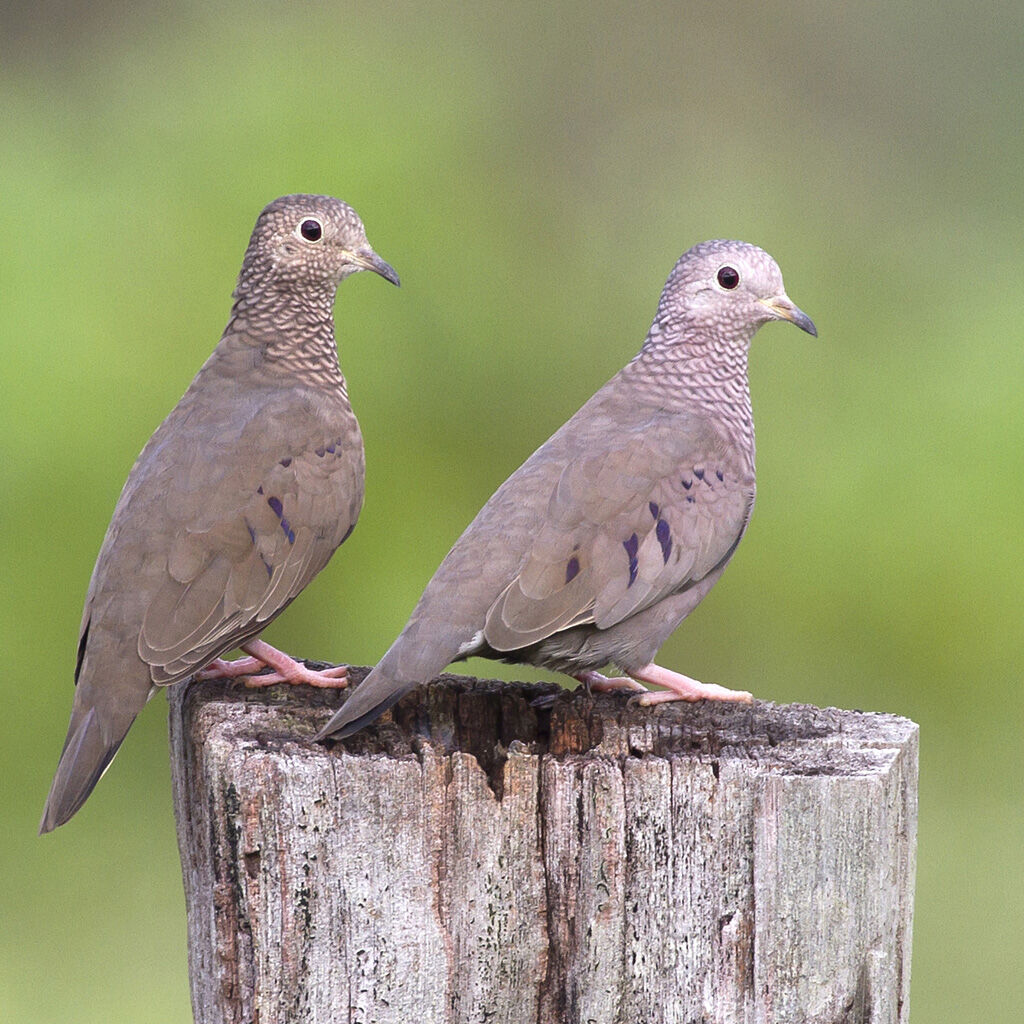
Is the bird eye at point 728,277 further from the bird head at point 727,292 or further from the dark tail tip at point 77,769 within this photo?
the dark tail tip at point 77,769

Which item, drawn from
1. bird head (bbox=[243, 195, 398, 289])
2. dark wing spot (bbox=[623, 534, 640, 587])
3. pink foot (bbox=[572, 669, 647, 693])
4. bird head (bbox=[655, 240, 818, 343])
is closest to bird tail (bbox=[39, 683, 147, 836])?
pink foot (bbox=[572, 669, 647, 693])

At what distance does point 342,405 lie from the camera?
453 cm

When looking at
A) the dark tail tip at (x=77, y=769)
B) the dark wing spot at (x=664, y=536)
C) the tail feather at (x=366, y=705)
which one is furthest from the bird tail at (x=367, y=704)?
the dark wing spot at (x=664, y=536)

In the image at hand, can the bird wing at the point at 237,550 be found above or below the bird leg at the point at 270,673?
above

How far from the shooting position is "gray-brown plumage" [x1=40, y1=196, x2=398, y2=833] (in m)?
3.83

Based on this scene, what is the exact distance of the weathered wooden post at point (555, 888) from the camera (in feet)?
10.1

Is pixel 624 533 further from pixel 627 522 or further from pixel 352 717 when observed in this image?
pixel 352 717

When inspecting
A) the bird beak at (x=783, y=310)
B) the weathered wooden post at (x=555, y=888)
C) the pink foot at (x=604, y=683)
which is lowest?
the weathered wooden post at (x=555, y=888)

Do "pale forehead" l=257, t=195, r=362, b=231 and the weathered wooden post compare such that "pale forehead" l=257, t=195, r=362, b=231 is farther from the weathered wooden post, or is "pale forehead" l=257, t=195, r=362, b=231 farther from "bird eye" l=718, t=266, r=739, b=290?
the weathered wooden post

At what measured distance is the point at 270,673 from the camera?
13.6ft

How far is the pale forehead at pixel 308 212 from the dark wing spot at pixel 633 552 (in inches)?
54.0

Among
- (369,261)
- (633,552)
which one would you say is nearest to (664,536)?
(633,552)

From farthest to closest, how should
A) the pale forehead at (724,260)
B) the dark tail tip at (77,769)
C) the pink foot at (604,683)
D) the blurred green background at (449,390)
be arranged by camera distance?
the blurred green background at (449,390)
the pale forehead at (724,260)
the pink foot at (604,683)
the dark tail tip at (77,769)

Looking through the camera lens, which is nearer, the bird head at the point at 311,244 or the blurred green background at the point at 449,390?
the bird head at the point at 311,244
